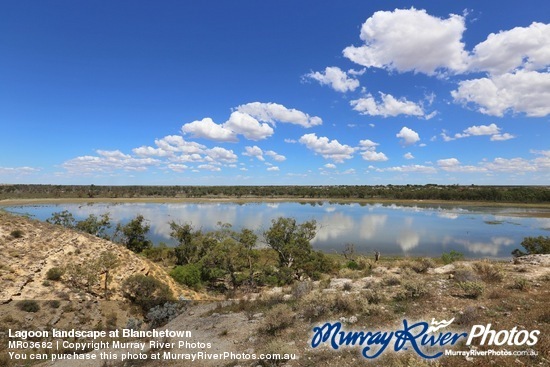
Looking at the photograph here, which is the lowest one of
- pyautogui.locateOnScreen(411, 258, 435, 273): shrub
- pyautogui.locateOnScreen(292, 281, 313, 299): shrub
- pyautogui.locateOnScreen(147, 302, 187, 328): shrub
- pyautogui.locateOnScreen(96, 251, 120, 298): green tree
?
pyautogui.locateOnScreen(147, 302, 187, 328): shrub

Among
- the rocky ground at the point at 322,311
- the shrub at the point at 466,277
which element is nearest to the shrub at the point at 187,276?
the rocky ground at the point at 322,311

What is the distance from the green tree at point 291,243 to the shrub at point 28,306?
22.6m

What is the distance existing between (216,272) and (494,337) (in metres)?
30.5

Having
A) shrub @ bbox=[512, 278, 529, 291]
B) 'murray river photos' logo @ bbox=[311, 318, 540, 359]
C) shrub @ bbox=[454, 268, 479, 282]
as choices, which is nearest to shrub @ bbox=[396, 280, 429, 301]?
'murray river photos' logo @ bbox=[311, 318, 540, 359]

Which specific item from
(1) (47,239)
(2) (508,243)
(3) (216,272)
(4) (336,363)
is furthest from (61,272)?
(2) (508,243)

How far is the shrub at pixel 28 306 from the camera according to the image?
17.4 meters

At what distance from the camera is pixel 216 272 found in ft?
116

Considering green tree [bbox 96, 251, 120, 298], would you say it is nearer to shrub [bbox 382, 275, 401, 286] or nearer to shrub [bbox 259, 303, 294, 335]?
shrub [bbox 259, 303, 294, 335]

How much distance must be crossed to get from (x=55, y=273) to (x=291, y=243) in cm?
2275

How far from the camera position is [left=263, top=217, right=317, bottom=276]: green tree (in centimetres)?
3434

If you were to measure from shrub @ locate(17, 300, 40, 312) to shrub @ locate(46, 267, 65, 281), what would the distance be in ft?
12.1

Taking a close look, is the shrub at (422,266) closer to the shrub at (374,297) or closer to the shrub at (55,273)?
the shrub at (374,297)

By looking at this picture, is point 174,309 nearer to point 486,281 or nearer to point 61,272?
point 61,272

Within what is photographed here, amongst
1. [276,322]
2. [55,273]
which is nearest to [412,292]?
[276,322]
